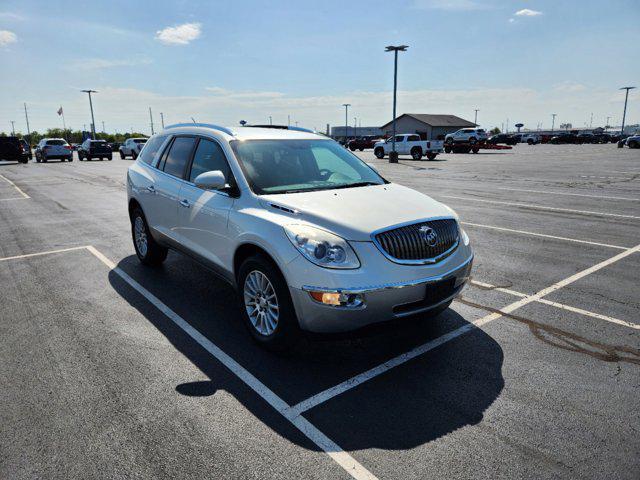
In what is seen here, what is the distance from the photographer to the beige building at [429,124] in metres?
83.7

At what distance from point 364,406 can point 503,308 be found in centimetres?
240

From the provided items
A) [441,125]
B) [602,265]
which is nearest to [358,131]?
[441,125]

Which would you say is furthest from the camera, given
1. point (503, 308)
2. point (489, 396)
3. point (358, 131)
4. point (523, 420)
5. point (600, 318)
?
point (358, 131)

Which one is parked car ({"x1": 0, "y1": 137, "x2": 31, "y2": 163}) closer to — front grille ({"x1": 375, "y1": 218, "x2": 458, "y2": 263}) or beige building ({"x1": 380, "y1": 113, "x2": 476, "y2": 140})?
front grille ({"x1": 375, "y1": 218, "x2": 458, "y2": 263})

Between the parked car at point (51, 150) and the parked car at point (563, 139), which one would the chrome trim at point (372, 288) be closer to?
the parked car at point (51, 150)

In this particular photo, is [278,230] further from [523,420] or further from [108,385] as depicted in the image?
[523,420]

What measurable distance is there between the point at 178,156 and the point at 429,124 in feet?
273

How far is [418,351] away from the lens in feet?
13.0

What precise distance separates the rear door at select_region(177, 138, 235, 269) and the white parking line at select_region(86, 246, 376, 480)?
0.70m

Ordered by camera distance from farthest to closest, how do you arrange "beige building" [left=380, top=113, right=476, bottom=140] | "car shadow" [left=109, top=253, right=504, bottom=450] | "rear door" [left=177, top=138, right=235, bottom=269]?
"beige building" [left=380, top=113, right=476, bottom=140] → "rear door" [left=177, top=138, right=235, bottom=269] → "car shadow" [left=109, top=253, right=504, bottom=450]

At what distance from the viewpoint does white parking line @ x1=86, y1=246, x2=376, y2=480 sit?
8.48 feet

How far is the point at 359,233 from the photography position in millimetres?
3395

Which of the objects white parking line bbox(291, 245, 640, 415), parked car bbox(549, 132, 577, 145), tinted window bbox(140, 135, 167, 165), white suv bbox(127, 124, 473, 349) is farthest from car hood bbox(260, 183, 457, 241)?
parked car bbox(549, 132, 577, 145)

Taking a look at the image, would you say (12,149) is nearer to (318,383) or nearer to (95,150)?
(95,150)
